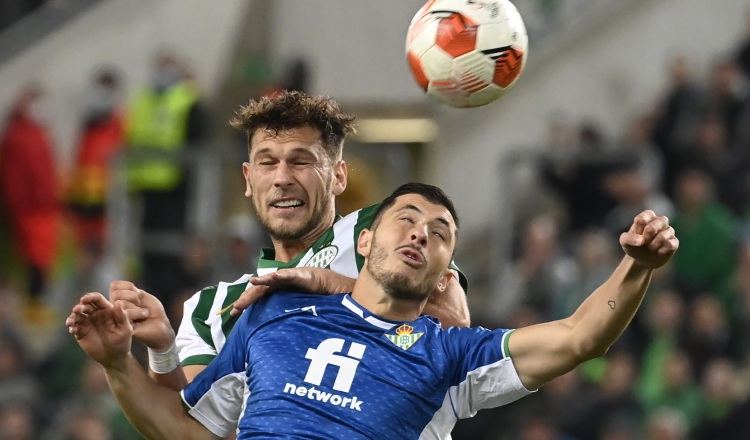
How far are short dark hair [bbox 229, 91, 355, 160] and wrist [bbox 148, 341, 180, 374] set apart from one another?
908 millimetres

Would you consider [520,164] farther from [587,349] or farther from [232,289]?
[587,349]

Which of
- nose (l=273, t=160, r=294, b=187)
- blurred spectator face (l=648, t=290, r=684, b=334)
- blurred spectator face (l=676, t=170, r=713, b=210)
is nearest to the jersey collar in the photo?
nose (l=273, t=160, r=294, b=187)

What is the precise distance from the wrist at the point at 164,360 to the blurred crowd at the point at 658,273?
182 inches

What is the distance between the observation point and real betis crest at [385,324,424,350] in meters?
5.10

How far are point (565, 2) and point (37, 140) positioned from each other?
4510 millimetres

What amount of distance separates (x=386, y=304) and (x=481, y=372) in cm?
43

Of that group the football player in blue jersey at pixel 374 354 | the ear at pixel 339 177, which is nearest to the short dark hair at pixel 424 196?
the football player in blue jersey at pixel 374 354

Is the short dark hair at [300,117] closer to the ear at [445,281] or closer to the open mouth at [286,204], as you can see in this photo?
the open mouth at [286,204]

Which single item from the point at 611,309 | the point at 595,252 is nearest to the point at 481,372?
the point at 611,309

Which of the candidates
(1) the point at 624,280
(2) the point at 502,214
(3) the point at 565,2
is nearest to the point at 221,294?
(1) the point at 624,280

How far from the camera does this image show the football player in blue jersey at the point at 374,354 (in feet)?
16.0

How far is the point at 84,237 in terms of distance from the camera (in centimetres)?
1253

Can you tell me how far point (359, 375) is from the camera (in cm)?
502

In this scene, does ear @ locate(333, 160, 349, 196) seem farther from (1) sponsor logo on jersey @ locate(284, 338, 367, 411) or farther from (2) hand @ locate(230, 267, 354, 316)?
(1) sponsor logo on jersey @ locate(284, 338, 367, 411)
